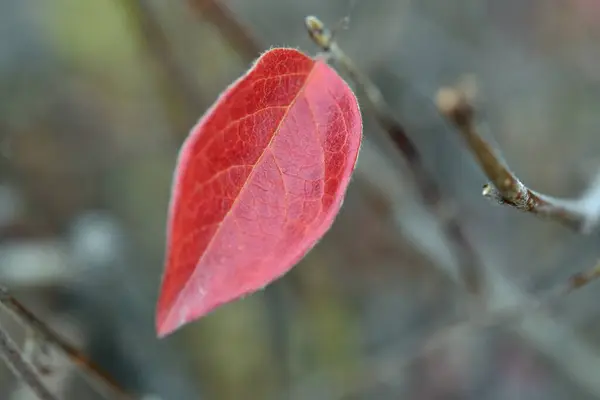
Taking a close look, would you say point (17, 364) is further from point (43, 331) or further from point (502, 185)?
point (502, 185)

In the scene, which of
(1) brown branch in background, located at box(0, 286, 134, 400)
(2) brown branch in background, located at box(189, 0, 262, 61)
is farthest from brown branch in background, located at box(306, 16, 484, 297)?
(1) brown branch in background, located at box(0, 286, 134, 400)

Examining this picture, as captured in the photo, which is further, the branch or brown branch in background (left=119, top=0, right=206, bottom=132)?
brown branch in background (left=119, top=0, right=206, bottom=132)

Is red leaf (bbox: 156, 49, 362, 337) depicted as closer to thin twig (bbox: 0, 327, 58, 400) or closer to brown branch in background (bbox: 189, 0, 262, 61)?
thin twig (bbox: 0, 327, 58, 400)

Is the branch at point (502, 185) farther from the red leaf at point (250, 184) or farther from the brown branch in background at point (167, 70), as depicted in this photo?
the brown branch in background at point (167, 70)

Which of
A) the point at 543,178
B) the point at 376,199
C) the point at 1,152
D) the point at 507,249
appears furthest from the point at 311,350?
the point at 1,152

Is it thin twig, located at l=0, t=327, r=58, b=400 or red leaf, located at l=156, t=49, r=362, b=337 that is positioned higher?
red leaf, located at l=156, t=49, r=362, b=337

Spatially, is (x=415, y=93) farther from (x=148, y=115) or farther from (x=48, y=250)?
(x=48, y=250)
